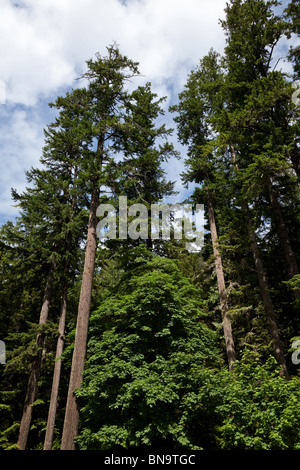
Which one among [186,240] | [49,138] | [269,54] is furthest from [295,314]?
[49,138]

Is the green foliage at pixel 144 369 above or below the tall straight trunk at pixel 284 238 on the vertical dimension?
below

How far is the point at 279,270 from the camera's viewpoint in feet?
45.4

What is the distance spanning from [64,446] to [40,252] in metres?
8.63

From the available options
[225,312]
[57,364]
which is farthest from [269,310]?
[57,364]

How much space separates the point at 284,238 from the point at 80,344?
8834 millimetres

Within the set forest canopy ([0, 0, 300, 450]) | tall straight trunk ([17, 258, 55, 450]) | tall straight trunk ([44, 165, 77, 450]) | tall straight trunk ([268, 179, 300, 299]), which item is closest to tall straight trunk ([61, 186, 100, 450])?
forest canopy ([0, 0, 300, 450])

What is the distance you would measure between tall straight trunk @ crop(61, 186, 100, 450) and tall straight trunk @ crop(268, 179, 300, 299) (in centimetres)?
718

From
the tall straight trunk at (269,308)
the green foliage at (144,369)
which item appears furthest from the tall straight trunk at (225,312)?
the green foliage at (144,369)

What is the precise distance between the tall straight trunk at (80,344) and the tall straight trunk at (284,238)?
283 inches

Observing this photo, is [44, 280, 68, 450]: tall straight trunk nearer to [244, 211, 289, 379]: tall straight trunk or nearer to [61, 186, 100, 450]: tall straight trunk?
[61, 186, 100, 450]: tall straight trunk

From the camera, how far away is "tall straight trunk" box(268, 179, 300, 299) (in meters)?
10.3

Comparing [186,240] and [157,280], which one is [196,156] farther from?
[157,280]

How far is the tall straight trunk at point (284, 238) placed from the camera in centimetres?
1031

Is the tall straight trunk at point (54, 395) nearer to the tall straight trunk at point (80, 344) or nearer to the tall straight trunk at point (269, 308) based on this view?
the tall straight trunk at point (80, 344)
